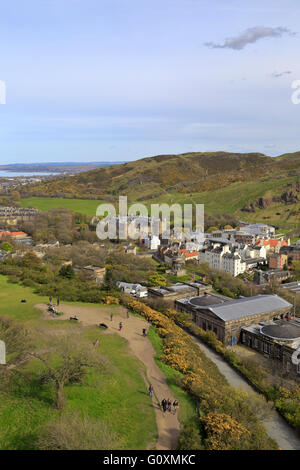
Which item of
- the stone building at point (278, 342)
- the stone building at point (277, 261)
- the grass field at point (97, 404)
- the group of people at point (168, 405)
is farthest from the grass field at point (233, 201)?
the group of people at point (168, 405)

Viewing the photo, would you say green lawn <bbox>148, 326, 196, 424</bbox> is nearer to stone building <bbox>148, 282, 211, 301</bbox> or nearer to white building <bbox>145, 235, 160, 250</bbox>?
stone building <bbox>148, 282, 211, 301</bbox>

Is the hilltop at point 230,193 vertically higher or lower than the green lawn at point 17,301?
higher

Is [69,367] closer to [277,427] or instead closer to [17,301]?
[277,427]

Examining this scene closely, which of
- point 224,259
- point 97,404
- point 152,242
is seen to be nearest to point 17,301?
point 97,404

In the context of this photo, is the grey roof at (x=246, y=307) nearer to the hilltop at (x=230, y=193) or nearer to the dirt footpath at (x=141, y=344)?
the dirt footpath at (x=141, y=344)

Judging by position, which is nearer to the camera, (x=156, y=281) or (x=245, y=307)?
(x=245, y=307)

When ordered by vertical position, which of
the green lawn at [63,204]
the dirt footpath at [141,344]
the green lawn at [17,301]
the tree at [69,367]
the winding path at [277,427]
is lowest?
the winding path at [277,427]
